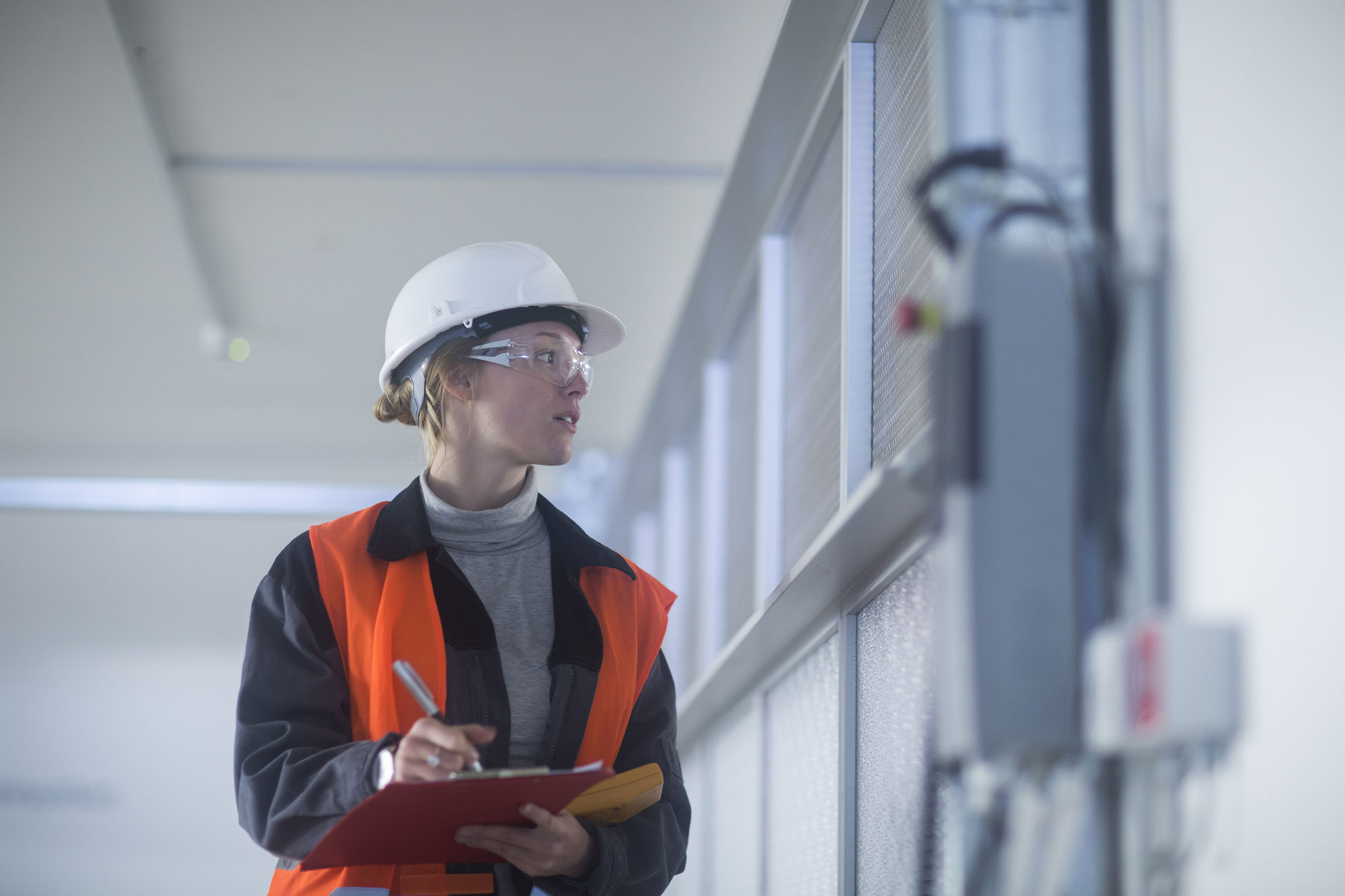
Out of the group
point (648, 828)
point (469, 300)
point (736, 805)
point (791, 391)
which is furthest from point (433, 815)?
point (736, 805)

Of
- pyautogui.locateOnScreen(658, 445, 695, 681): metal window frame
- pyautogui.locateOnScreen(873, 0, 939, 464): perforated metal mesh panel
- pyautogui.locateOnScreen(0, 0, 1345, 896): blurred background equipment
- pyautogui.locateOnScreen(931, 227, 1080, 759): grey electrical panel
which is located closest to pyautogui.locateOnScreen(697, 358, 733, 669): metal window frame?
pyautogui.locateOnScreen(0, 0, 1345, 896): blurred background equipment

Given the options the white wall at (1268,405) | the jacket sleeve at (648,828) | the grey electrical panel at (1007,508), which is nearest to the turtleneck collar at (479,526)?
the jacket sleeve at (648,828)

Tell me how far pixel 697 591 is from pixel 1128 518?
3092 millimetres

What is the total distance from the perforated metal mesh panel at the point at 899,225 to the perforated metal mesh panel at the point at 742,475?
Answer: 3.67 ft

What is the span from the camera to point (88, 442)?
6.69m

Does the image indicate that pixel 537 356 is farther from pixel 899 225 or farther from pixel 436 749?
pixel 436 749

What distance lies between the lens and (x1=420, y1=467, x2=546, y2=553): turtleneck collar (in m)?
1.91

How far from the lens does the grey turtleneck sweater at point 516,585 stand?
1780 millimetres

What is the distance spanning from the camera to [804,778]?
259 cm

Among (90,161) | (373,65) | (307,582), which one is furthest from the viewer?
→ (90,161)

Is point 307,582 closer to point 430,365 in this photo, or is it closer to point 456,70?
point 430,365

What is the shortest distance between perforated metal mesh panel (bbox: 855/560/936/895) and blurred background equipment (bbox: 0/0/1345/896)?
0.6 inches

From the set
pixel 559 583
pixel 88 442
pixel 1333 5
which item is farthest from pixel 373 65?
pixel 88 442

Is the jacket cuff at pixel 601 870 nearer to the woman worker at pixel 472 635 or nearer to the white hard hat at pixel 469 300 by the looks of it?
the woman worker at pixel 472 635
